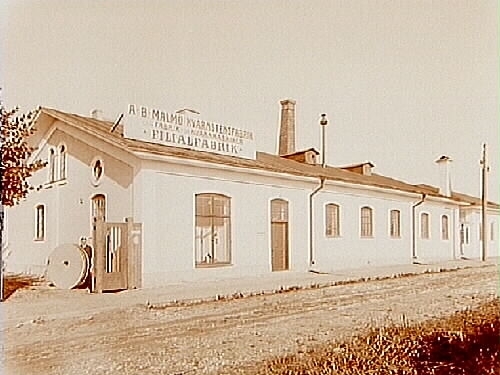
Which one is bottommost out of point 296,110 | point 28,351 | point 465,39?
point 28,351

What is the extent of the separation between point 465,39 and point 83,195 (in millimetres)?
1471

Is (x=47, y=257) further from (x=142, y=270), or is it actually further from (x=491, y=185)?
(x=491, y=185)

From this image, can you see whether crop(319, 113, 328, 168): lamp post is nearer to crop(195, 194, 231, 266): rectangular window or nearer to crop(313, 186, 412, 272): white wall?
crop(313, 186, 412, 272): white wall

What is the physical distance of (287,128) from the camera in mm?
2227

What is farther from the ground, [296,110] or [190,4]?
[190,4]

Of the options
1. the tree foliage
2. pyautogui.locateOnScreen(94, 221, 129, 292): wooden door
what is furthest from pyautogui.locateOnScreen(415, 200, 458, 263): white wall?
the tree foliage

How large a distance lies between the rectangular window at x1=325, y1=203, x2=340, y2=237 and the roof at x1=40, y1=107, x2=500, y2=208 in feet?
0.33

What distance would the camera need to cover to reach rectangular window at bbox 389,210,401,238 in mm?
2340

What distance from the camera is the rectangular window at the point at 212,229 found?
2016 millimetres

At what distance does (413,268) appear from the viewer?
7.74ft

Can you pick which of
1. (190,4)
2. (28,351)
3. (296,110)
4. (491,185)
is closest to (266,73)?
(296,110)

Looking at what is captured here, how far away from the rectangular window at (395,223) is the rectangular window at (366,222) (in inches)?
3.1

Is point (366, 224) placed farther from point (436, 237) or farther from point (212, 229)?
point (212, 229)

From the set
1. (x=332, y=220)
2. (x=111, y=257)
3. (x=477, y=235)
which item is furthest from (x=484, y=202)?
(x=111, y=257)
